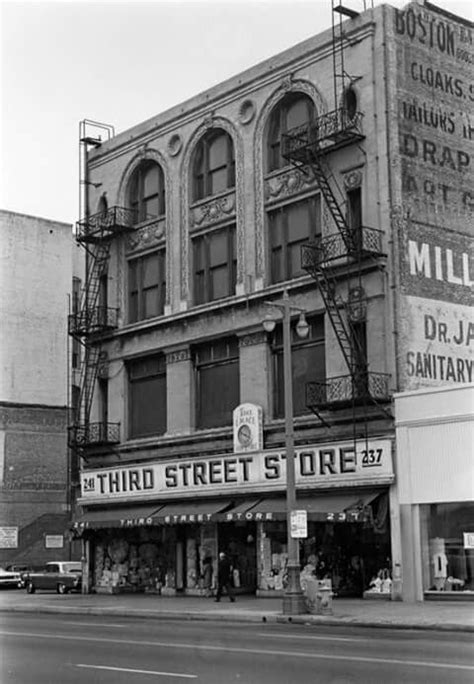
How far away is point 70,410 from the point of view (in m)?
64.2

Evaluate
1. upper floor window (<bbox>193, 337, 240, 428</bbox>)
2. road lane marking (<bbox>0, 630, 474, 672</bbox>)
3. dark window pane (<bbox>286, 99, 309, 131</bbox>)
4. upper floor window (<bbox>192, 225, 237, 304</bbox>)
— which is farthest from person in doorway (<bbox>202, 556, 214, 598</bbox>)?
road lane marking (<bbox>0, 630, 474, 672</bbox>)

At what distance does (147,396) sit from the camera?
4059cm

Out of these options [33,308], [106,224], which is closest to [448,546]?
[106,224]

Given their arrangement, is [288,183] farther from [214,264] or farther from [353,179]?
[214,264]

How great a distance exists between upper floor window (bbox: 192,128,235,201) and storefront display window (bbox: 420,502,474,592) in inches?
563

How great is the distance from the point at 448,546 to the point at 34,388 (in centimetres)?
3863

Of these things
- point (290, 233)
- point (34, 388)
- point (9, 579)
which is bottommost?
point (9, 579)

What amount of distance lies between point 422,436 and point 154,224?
614 inches

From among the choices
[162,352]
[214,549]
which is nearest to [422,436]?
→ [214,549]

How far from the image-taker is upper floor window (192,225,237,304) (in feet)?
123

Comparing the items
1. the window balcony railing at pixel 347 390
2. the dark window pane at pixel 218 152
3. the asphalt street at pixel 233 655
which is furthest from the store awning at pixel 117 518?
the asphalt street at pixel 233 655

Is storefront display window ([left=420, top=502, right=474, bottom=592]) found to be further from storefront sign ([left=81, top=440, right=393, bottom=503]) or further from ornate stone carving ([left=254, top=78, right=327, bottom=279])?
ornate stone carving ([left=254, top=78, right=327, bottom=279])

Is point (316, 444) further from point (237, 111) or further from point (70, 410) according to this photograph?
point (70, 410)

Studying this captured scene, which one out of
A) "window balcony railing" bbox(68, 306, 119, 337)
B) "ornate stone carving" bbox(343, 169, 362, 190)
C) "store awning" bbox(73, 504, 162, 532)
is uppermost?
"ornate stone carving" bbox(343, 169, 362, 190)
